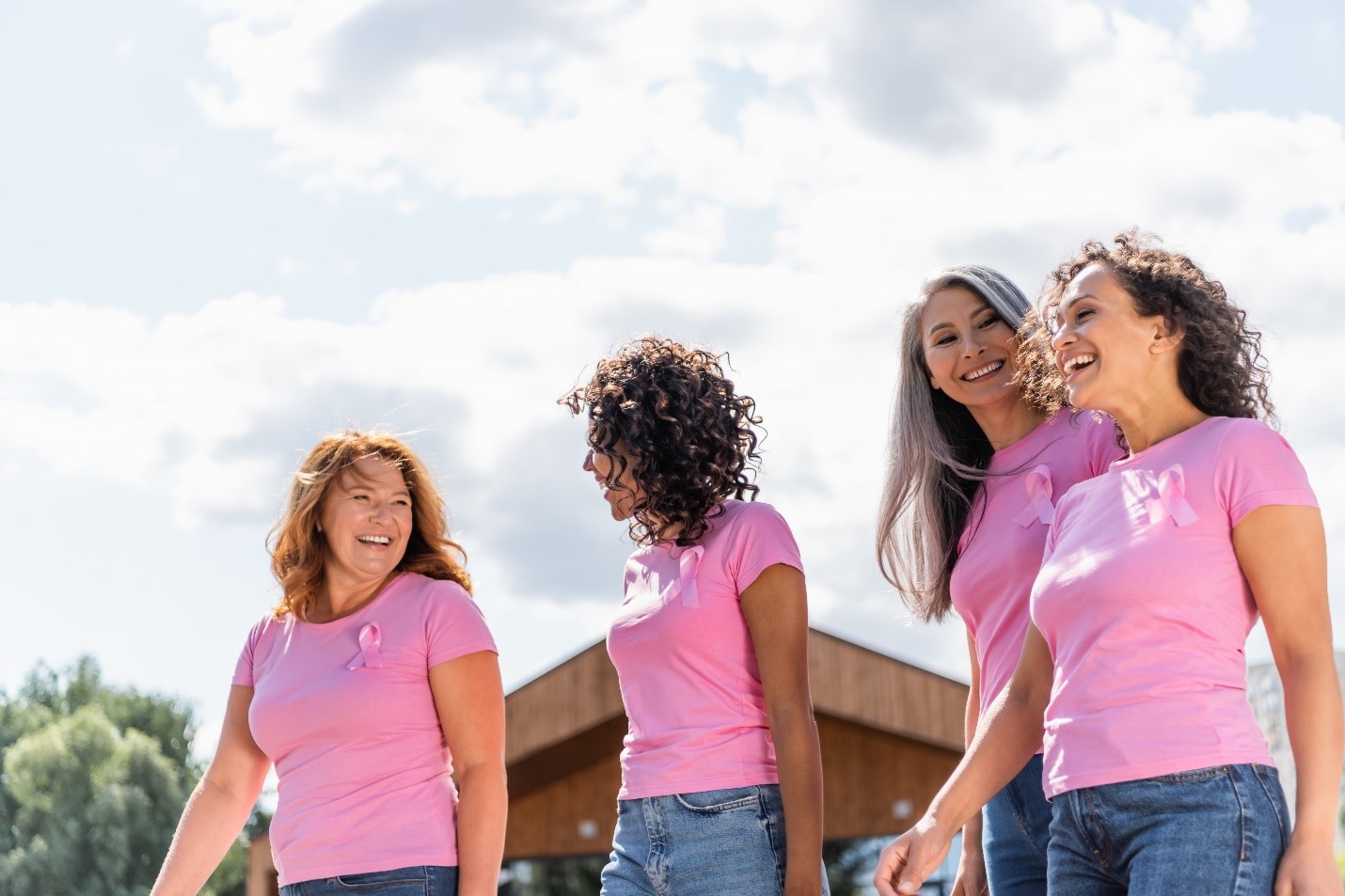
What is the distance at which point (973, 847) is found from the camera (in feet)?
10.1

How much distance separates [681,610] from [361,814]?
0.82 metres

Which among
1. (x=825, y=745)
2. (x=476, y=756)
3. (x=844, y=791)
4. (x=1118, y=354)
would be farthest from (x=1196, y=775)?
(x=825, y=745)

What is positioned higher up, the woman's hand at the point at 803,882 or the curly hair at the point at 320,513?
the curly hair at the point at 320,513

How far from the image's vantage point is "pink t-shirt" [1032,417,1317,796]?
220 centimetres

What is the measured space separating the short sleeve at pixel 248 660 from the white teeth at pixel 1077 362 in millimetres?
2042

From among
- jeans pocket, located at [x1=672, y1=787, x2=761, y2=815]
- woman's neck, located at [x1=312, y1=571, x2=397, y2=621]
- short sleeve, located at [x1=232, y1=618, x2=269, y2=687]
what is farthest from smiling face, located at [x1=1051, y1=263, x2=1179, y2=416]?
short sleeve, located at [x1=232, y1=618, x2=269, y2=687]

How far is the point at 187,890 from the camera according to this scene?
3.59 metres

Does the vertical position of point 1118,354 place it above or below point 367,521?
below

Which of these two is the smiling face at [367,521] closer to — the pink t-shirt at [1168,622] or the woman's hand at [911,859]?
the woman's hand at [911,859]

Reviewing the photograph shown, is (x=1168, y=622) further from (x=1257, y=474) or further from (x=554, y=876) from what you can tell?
(x=554, y=876)

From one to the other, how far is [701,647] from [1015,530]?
646mm

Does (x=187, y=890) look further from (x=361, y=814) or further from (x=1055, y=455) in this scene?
(x=1055, y=455)

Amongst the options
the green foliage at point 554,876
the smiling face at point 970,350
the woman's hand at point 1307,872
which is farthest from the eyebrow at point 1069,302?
the green foliage at point 554,876

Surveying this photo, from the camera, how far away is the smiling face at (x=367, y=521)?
11.4ft
